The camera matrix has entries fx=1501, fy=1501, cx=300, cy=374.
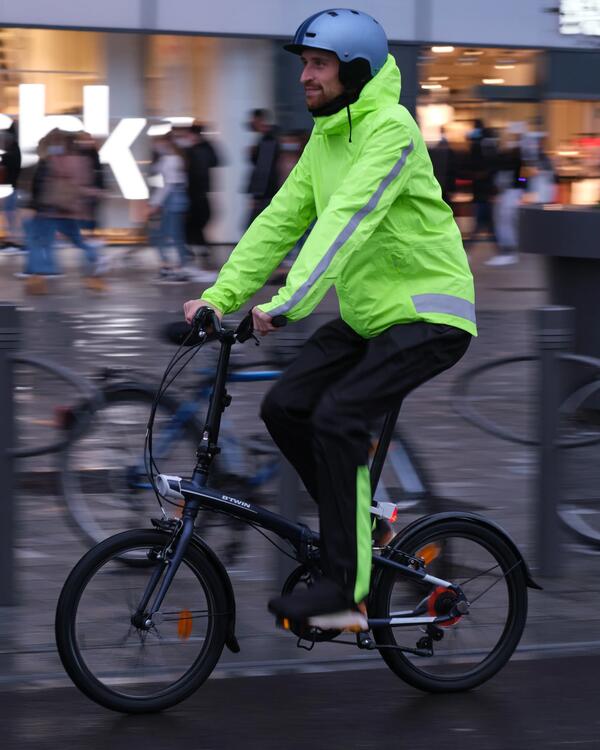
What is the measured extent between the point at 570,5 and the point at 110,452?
61.7ft

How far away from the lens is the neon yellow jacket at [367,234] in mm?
4164

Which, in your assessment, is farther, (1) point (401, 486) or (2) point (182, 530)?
(1) point (401, 486)

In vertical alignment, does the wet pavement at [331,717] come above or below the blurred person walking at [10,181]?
below

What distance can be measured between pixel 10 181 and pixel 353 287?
16040 millimetres

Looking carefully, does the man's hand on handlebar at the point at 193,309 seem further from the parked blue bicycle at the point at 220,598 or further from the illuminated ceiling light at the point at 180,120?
the illuminated ceiling light at the point at 180,120

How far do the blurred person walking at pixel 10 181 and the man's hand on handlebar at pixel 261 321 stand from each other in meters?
16.1

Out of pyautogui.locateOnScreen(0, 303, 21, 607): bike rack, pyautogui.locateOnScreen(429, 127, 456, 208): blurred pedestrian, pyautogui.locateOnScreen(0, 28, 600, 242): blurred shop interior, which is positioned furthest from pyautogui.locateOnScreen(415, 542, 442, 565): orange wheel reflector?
pyautogui.locateOnScreen(0, 28, 600, 242): blurred shop interior

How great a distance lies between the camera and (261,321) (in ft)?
13.4

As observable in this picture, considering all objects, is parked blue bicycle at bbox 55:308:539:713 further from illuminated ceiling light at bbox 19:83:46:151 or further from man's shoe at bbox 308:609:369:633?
illuminated ceiling light at bbox 19:83:46:151

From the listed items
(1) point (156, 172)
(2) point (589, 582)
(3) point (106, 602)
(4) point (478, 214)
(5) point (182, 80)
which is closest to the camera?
(3) point (106, 602)

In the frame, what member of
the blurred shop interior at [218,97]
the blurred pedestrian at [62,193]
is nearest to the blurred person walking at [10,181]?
the blurred shop interior at [218,97]

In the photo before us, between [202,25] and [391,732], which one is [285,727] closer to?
[391,732]


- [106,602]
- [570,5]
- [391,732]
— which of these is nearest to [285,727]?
[391,732]

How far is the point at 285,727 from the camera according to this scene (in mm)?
4328
